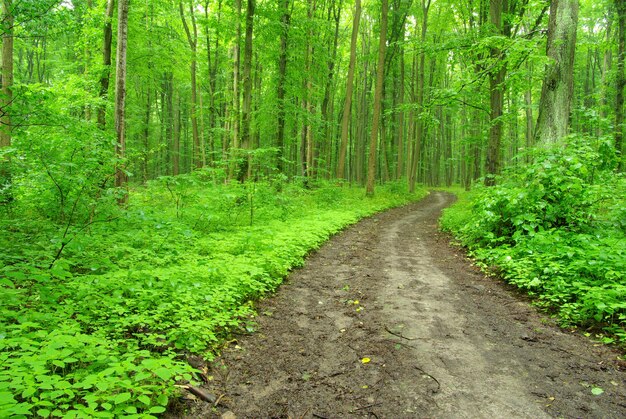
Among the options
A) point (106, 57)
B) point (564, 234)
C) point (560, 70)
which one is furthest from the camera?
point (106, 57)

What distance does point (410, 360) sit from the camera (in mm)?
3586

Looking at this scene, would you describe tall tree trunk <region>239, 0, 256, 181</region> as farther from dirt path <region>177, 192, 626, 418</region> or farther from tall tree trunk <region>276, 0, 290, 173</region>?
dirt path <region>177, 192, 626, 418</region>

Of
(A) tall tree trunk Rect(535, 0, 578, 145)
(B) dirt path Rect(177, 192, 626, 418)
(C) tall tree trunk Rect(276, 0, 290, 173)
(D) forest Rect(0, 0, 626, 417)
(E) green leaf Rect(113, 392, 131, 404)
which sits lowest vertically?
(B) dirt path Rect(177, 192, 626, 418)

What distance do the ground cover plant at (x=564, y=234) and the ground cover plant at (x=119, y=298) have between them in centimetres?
421

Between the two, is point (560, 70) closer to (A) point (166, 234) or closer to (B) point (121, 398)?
(A) point (166, 234)

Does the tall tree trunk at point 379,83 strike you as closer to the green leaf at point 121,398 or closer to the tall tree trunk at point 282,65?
the tall tree trunk at point 282,65

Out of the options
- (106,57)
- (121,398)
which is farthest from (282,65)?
(121,398)

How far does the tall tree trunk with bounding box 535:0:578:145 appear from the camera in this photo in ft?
26.2

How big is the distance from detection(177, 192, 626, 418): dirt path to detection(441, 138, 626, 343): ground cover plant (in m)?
0.47

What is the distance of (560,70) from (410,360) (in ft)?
26.8

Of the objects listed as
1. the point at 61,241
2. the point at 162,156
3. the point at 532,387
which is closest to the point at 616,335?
the point at 532,387

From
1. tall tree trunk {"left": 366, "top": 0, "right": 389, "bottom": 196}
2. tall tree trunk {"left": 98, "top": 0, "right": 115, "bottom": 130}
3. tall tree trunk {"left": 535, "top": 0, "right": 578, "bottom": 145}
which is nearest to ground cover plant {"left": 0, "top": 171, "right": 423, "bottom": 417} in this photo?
tall tree trunk {"left": 98, "top": 0, "right": 115, "bottom": 130}

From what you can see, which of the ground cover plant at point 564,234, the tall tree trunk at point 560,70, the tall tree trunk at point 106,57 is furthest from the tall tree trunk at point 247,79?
the tall tree trunk at point 560,70

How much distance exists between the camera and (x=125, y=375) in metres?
2.69
